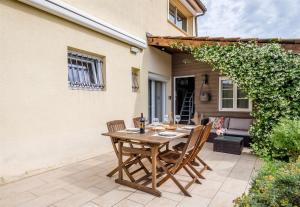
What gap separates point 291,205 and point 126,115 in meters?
5.11

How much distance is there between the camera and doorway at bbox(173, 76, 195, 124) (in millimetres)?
9516

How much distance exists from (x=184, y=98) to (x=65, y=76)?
647 cm

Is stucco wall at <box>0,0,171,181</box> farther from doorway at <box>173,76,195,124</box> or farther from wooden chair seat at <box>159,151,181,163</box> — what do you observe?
doorway at <box>173,76,195,124</box>

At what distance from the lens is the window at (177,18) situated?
32.0 ft

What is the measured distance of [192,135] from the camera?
3.16m

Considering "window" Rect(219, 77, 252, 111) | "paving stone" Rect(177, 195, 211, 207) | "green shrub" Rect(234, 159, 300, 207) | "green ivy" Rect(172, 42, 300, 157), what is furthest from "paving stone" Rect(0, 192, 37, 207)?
"window" Rect(219, 77, 252, 111)

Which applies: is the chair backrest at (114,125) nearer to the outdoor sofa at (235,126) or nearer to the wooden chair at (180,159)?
the wooden chair at (180,159)

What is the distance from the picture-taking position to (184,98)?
32.9ft

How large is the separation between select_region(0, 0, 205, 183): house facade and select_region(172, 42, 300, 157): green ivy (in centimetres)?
277

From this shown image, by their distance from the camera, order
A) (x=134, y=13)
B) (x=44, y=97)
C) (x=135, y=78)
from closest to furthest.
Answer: (x=44, y=97), (x=134, y=13), (x=135, y=78)

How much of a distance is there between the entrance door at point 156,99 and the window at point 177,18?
10.4 feet

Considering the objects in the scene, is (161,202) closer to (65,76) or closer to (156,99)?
(65,76)

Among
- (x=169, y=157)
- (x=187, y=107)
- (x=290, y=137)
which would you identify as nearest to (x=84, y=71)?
(x=169, y=157)

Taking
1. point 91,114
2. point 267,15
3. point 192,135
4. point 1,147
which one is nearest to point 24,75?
point 1,147
